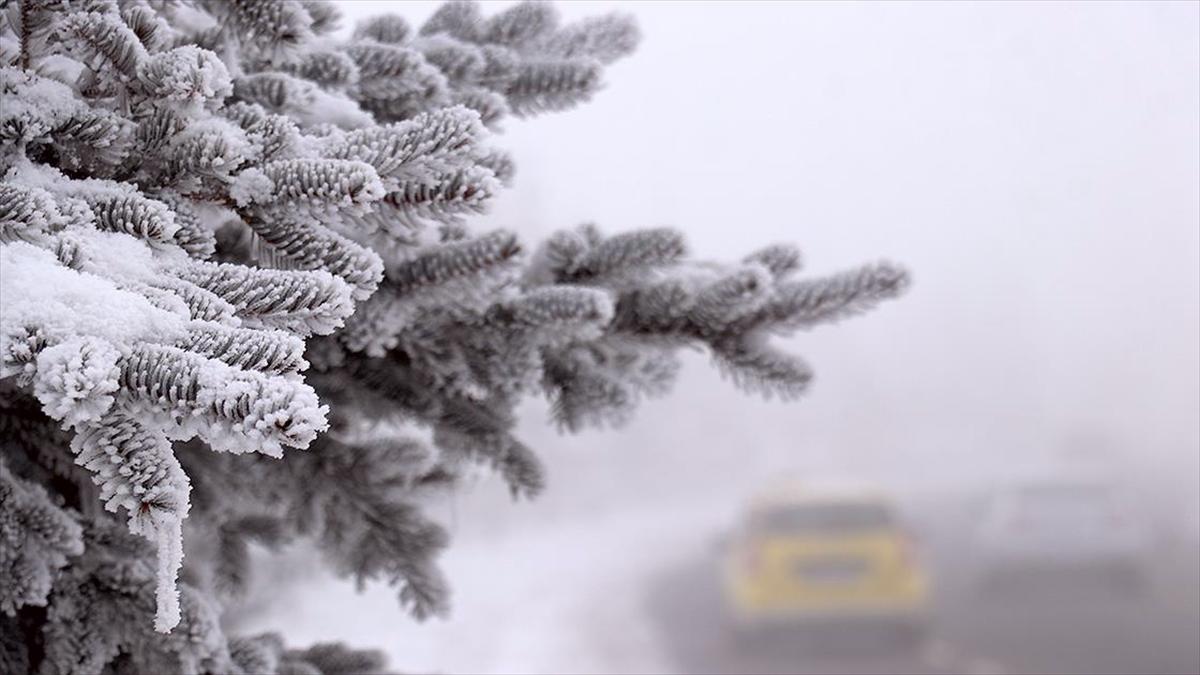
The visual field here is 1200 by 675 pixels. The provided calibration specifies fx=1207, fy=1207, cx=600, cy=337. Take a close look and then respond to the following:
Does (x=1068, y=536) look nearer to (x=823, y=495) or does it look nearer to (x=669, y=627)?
(x=823, y=495)

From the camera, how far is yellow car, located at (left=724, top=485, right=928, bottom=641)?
11992mm

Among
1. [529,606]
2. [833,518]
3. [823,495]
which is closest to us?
[833,518]

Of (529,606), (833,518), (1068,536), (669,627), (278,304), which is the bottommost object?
(278,304)

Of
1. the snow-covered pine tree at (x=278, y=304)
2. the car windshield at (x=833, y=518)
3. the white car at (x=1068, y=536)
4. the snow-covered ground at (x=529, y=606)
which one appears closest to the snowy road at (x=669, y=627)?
the snow-covered ground at (x=529, y=606)

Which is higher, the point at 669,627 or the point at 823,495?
the point at 823,495

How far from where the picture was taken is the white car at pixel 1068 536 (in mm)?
14891

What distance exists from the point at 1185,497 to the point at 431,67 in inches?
1170

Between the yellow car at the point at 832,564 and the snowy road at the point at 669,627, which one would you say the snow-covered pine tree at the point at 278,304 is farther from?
the yellow car at the point at 832,564

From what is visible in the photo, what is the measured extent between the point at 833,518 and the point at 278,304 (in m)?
11.5

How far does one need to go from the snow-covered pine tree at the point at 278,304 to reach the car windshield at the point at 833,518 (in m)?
10.0

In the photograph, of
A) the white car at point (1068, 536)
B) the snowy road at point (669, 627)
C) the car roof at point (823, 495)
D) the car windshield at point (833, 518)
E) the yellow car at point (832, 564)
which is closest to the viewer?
the snowy road at point (669, 627)

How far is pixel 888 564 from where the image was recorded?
39.3 ft

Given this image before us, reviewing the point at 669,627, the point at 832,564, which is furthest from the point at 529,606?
the point at 832,564

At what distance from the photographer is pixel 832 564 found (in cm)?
1208
